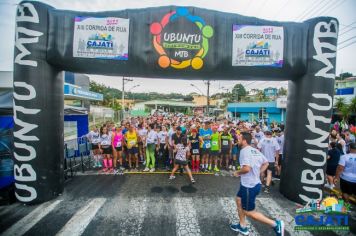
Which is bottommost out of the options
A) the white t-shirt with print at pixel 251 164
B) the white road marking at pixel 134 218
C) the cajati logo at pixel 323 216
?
the white road marking at pixel 134 218

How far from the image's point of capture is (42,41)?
442 centimetres

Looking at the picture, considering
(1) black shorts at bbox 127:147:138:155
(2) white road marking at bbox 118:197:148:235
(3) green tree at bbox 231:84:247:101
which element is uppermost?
(3) green tree at bbox 231:84:247:101

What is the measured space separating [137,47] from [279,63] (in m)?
3.74

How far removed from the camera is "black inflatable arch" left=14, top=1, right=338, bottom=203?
14.6 ft

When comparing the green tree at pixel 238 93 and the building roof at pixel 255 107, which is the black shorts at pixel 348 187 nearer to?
the building roof at pixel 255 107

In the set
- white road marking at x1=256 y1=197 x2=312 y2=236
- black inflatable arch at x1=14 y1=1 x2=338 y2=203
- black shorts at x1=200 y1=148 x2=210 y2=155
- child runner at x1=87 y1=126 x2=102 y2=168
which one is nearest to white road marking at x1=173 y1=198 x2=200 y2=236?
white road marking at x1=256 y1=197 x2=312 y2=236

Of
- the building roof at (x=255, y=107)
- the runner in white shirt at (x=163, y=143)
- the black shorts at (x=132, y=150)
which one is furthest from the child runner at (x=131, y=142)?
the building roof at (x=255, y=107)

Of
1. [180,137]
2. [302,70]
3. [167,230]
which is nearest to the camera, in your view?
[167,230]

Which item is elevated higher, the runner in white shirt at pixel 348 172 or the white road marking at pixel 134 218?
the runner in white shirt at pixel 348 172

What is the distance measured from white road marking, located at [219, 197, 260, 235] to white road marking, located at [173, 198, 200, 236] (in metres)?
0.78

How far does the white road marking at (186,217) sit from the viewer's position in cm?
358

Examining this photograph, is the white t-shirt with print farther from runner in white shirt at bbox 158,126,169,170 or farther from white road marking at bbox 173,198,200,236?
runner in white shirt at bbox 158,126,169,170

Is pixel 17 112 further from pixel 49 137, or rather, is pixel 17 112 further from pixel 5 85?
pixel 5 85

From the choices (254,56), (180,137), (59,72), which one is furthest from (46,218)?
(254,56)
